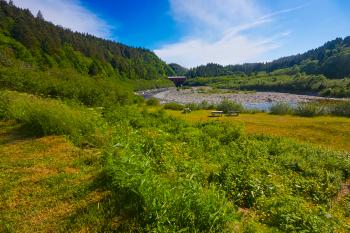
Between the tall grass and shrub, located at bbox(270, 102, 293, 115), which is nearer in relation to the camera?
the tall grass

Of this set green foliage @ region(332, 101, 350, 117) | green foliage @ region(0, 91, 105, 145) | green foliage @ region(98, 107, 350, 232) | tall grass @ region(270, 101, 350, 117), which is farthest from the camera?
tall grass @ region(270, 101, 350, 117)

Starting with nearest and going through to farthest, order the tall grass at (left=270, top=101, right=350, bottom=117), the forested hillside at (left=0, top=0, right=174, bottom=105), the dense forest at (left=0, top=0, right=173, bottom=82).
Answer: the forested hillside at (left=0, top=0, right=174, bottom=105) → the tall grass at (left=270, top=101, right=350, bottom=117) → the dense forest at (left=0, top=0, right=173, bottom=82)

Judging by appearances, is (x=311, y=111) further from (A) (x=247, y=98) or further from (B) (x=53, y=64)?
(B) (x=53, y=64)

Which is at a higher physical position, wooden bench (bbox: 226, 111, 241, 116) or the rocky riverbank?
wooden bench (bbox: 226, 111, 241, 116)

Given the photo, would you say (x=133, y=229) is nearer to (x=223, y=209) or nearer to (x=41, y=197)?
(x=223, y=209)

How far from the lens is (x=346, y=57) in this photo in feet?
428

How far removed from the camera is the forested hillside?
31.4m

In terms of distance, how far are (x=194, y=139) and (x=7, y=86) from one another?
22547mm

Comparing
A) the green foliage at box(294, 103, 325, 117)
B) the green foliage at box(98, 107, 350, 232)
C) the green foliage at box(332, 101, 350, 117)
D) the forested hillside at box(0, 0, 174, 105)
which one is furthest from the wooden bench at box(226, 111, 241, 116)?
the green foliage at box(98, 107, 350, 232)

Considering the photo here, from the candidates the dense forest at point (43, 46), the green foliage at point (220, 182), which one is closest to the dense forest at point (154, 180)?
the green foliage at point (220, 182)


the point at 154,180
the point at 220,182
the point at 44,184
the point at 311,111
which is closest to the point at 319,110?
the point at 311,111

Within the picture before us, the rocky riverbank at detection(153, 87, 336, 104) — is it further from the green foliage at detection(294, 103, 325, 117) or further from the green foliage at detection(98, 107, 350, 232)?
the green foliage at detection(98, 107, 350, 232)

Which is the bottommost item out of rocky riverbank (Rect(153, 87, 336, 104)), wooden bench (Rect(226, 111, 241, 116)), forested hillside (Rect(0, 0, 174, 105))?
rocky riverbank (Rect(153, 87, 336, 104))

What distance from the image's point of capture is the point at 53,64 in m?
89.6
